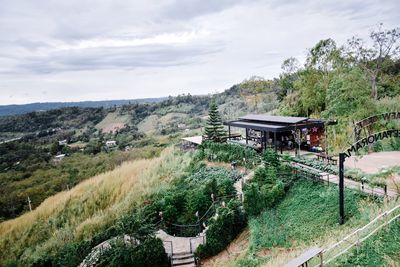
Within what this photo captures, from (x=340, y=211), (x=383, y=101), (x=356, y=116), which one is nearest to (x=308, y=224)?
(x=340, y=211)

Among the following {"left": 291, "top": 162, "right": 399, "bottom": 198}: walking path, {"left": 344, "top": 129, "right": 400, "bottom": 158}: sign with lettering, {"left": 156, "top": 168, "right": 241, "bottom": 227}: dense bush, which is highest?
{"left": 344, "top": 129, "right": 400, "bottom": 158}: sign with lettering

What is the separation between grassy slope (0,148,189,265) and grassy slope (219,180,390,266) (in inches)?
363

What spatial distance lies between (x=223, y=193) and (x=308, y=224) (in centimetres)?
573

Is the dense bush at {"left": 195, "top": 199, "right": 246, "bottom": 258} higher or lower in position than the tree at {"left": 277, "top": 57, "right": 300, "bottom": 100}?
lower

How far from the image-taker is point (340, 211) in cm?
1095

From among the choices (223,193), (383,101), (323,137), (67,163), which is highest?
(383,101)

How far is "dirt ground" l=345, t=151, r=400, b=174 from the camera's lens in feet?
47.7

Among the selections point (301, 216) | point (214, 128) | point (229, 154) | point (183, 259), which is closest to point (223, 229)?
point (183, 259)

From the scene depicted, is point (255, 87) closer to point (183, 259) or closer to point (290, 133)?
point (290, 133)

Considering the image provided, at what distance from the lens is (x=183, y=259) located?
45.5 feet

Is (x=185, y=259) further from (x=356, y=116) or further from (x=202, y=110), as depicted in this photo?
(x=202, y=110)

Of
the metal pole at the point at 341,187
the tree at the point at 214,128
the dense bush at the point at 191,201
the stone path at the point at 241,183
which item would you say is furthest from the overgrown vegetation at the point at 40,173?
the metal pole at the point at 341,187

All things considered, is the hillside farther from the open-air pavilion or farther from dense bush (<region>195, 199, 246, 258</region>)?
the open-air pavilion

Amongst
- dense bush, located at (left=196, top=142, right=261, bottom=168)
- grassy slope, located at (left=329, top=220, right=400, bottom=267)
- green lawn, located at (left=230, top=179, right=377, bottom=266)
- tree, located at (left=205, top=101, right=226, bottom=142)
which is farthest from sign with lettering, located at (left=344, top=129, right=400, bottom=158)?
tree, located at (left=205, top=101, right=226, bottom=142)
